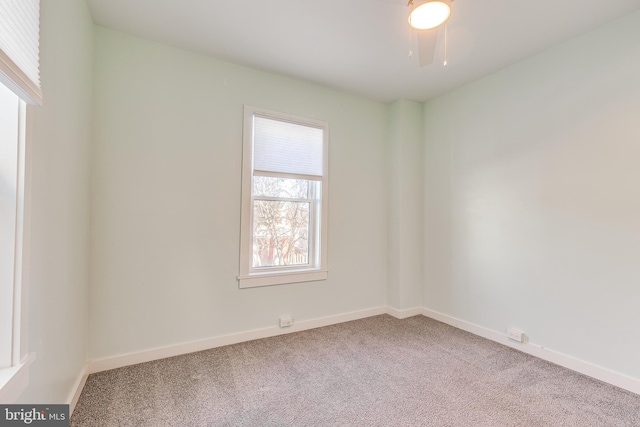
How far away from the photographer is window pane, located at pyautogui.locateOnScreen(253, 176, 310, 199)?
3.09 m

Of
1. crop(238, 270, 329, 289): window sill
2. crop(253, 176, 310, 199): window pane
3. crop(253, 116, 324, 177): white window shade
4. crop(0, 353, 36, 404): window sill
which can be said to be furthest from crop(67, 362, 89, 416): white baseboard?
crop(253, 116, 324, 177): white window shade

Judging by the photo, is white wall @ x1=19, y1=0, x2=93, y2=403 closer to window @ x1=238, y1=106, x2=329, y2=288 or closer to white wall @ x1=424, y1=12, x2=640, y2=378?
window @ x1=238, y1=106, x2=329, y2=288

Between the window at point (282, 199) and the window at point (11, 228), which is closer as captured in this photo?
the window at point (11, 228)

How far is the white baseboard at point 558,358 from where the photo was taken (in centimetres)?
216

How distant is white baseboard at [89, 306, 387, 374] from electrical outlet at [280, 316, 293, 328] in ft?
0.14

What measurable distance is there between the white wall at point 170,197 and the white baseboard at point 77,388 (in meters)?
0.12

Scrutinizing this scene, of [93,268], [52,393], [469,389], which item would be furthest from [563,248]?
[93,268]

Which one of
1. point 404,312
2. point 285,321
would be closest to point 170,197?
point 285,321

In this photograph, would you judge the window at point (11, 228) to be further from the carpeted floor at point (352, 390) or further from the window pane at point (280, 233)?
the window pane at point (280, 233)

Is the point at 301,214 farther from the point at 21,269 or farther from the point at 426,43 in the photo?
the point at 21,269

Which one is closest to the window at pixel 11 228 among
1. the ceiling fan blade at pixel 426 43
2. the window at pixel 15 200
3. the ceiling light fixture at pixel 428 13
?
the window at pixel 15 200

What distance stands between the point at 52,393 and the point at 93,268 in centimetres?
99

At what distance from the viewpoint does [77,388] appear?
2004 millimetres

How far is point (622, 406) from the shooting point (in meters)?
1.96
